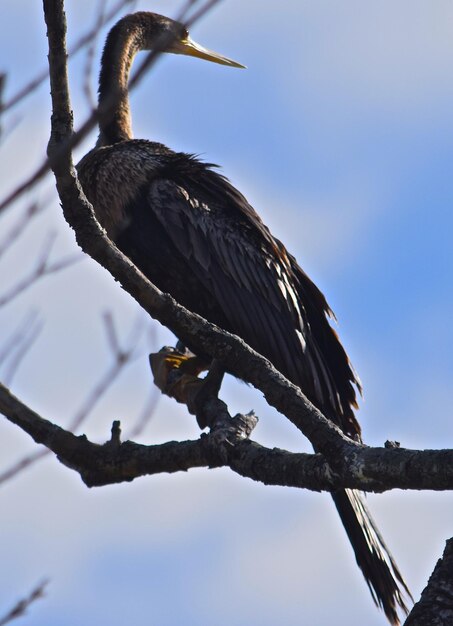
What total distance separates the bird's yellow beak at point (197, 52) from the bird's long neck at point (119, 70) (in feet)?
2.08

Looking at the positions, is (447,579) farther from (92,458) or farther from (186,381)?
(186,381)

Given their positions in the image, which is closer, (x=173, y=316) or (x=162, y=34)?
(x=173, y=316)

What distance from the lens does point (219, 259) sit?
6.13 meters

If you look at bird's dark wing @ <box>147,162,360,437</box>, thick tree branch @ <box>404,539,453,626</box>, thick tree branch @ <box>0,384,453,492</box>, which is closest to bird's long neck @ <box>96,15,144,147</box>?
bird's dark wing @ <box>147,162,360,437</box>

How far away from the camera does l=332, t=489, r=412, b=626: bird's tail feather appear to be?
486 cm

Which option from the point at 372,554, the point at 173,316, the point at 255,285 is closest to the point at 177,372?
the point at 255,285

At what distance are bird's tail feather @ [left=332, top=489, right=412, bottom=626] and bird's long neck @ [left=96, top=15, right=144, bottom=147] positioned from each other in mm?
3041

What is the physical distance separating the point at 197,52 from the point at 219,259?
3.00m

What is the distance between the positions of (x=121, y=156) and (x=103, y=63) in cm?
144

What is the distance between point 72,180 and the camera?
3.46 metres

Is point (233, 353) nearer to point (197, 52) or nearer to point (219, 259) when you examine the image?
point (219, 259)

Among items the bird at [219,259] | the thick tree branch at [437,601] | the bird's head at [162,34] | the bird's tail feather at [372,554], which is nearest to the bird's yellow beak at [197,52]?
the bird's head at [162,34]

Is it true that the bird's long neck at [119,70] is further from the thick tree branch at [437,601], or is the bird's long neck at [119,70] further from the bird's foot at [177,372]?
the thick tree branch at [437,601]

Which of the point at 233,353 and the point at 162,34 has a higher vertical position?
the point at 162,34
